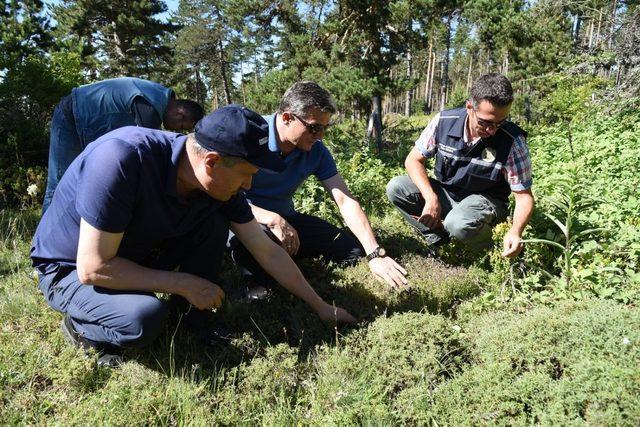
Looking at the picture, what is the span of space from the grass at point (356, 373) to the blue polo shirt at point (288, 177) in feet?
3.49

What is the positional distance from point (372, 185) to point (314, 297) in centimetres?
270

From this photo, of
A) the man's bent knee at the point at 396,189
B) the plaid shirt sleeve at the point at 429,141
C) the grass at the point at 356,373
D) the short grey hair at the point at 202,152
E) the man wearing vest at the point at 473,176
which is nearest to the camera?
the grass at the point at 356,373

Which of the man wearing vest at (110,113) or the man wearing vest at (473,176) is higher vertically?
the man wearing vest at (110,113)

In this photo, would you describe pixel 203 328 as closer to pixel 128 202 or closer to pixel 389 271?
pixel 128 202

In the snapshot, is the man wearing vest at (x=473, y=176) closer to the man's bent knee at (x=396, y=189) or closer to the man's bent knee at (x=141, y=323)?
the man's bent knee at (x=396, y=189)

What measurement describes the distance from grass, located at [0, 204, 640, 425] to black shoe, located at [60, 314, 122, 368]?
0.16 ft

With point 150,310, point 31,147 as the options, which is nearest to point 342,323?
point 150,310

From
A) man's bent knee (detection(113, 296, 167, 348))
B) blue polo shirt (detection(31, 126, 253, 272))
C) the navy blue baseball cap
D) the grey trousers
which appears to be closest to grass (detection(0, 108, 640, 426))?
man's bent knee (detection(113, 296, 167, 348))

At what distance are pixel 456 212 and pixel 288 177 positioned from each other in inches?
51.7

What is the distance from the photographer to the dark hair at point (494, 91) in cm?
306

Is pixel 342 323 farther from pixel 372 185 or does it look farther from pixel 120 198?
pixel 372 185

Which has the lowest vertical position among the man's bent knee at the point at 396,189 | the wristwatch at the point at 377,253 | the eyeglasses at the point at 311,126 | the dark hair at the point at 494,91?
the wristwatch at the point at 377,253

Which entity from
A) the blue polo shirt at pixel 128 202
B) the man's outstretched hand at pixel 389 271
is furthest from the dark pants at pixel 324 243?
the blue polo shirt at pixel 128 202

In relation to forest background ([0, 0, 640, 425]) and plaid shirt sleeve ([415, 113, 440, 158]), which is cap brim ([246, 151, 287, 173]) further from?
plaid shirt sleeve ([415, 113, 440, 158])
